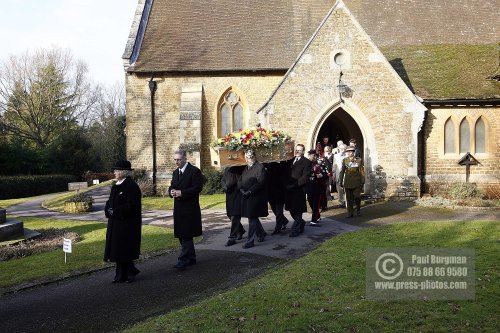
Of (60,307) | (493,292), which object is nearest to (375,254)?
(493,292)

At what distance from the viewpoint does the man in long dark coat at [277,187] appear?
33.3ft

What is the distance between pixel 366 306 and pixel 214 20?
20.3 m

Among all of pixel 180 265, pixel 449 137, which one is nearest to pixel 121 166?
pixel 180 265

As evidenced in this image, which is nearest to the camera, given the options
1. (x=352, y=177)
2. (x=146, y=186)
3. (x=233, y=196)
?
(x=233, y=196)

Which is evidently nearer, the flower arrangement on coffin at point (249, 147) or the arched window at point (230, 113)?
the flower arrangement on coffin at point (249, 147)

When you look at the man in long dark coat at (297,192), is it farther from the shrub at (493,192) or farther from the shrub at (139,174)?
the shrub at (139,174)

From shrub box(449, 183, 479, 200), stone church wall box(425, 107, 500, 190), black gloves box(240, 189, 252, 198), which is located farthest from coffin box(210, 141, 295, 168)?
stone church wall box(425, 107, 500, 190)

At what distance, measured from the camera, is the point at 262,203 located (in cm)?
871

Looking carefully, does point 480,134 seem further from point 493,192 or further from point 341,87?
point 341,87

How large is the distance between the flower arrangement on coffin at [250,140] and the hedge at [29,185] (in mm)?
23274

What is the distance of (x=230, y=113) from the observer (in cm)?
2128

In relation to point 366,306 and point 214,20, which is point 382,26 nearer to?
point 214,20

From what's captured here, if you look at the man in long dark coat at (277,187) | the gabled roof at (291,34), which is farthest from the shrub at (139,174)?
the man in long dark coat at (277,187)

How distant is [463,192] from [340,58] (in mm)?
6707
